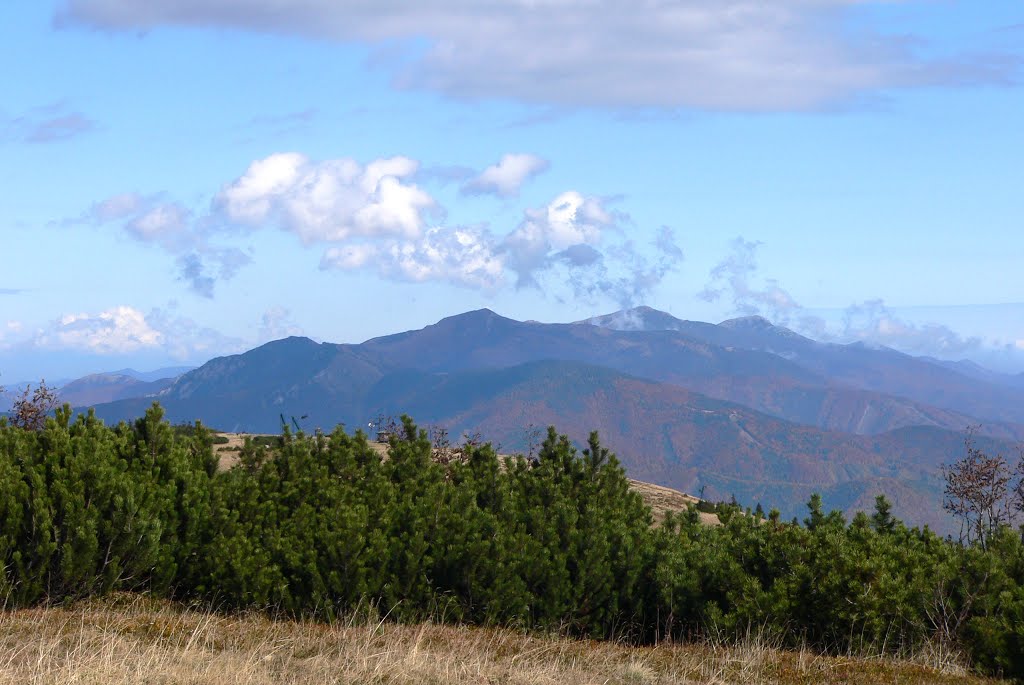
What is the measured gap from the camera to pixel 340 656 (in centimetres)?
973

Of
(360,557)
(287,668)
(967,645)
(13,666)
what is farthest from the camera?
(360,557)

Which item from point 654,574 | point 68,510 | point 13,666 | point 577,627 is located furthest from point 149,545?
point 654,574

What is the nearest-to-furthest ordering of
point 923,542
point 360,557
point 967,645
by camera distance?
point 967,645
point 360,557
point 923,542

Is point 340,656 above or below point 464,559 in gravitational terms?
below

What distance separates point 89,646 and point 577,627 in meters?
6.40

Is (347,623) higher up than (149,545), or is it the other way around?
(149,545)

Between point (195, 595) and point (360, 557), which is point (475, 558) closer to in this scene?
point (360, 557)

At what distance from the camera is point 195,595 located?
13.2 meters

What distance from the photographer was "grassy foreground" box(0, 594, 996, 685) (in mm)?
8812

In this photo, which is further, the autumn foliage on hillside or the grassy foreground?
the autumn foliage on hillside

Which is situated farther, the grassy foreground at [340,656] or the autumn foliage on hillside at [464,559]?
the autumn foliage on hillside at [464,559]

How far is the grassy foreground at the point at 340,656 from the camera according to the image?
8.81 meters

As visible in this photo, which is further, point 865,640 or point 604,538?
point 604,538

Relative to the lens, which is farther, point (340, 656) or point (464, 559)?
point (464, 559)
